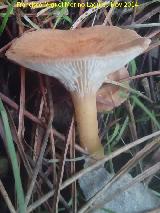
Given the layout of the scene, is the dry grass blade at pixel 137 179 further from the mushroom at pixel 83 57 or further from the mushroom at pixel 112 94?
the mushroom at pixel 112 94

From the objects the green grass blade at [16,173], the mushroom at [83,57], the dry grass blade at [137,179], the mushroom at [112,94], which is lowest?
the dry grass blade at [137,179]

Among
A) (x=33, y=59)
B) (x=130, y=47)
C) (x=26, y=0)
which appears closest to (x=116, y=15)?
(x=26, y=0)

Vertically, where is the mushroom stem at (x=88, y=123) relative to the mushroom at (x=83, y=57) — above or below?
below

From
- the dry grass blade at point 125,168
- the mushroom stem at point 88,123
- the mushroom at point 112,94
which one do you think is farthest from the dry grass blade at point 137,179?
the mushroom at point 112,94

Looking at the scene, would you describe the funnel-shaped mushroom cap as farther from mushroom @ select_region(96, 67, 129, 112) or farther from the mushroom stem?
mushroom @ select_region(96, 67, 129, 112)

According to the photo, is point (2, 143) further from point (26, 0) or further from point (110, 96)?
point (26, 0)

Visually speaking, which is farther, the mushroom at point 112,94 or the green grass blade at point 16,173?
the mushroom at point 112,94

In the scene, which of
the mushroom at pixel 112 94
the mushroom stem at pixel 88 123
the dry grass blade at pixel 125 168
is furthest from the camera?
the mushroom at pixel 112 94

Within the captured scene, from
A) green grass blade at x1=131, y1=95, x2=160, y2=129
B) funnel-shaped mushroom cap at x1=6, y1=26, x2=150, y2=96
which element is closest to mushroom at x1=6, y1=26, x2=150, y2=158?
funnel-shaped mushroom cap at x1=6, y1=26, x2=150, y2=96
